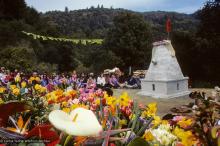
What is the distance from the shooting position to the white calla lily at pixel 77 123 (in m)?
0.97

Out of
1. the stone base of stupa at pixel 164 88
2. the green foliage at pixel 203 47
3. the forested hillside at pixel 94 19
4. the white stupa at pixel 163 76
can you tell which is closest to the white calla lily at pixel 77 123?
the stone base of stupa at pixel 164 88

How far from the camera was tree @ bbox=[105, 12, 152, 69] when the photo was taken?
5316 cm

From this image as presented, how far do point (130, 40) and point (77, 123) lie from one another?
5410 cm

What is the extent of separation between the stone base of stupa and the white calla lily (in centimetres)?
2113

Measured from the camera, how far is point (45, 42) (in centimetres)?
4900

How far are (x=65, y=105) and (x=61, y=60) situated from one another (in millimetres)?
48346

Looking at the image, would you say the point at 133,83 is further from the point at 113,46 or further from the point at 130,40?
the point at 130,40

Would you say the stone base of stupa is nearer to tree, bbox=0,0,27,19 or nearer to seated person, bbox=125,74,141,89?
seated person, bbox=125,74,141,89

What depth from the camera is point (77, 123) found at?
1023mm

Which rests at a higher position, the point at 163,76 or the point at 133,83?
the point at 163,76

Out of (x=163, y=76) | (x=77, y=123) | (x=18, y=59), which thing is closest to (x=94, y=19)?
(x=18, y=59)

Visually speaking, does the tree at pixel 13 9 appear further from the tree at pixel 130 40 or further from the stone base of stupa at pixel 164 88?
the stone base of stupa at pixel 164 88

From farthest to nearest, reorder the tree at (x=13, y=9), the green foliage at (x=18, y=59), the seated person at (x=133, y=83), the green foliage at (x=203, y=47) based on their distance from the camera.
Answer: the tree at (x=13, y=9), the green foliage at (x=203, y=47), the green foliage at (x=18, y=59), the seated person at (x=133, y=83)

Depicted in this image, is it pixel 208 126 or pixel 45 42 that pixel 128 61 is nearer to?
pixel 45 42
